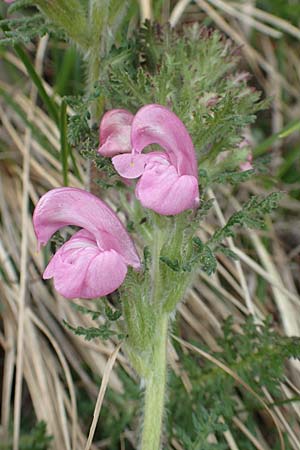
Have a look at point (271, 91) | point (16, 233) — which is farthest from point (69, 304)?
point (271, 91)

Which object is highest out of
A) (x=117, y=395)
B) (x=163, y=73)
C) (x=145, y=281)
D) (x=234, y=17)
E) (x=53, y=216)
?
(x=234, y=17)

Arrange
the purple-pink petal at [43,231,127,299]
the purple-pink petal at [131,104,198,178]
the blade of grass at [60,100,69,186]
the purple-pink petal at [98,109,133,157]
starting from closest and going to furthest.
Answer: the purple-pink petal at [43,231,127,299]
the purple-pink petal at [131,104,198,178]
the purple-pink petal at [98,109,133,157]
the blade of grass at [60,100,69,186]

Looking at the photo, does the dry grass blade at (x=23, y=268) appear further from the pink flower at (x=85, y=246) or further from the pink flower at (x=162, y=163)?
the pink flower at (x=162, y=163)

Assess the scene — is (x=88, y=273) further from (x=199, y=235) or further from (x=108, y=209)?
(x=199, y=235)

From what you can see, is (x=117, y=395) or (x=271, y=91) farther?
(x=271, y=91)

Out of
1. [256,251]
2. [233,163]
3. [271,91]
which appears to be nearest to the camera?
[233,163]

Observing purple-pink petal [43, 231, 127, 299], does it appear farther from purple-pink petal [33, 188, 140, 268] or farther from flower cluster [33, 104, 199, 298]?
purple-pink petal [33, 188, 140, 268]

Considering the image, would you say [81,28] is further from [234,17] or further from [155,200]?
[234,17]

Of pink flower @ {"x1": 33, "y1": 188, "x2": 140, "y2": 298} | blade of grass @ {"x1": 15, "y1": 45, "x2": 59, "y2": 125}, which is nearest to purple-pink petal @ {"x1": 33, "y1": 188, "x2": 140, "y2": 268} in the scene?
pink flower @ {"x1": 33, "y1": 188, "x2": 140, "y2": 298}
